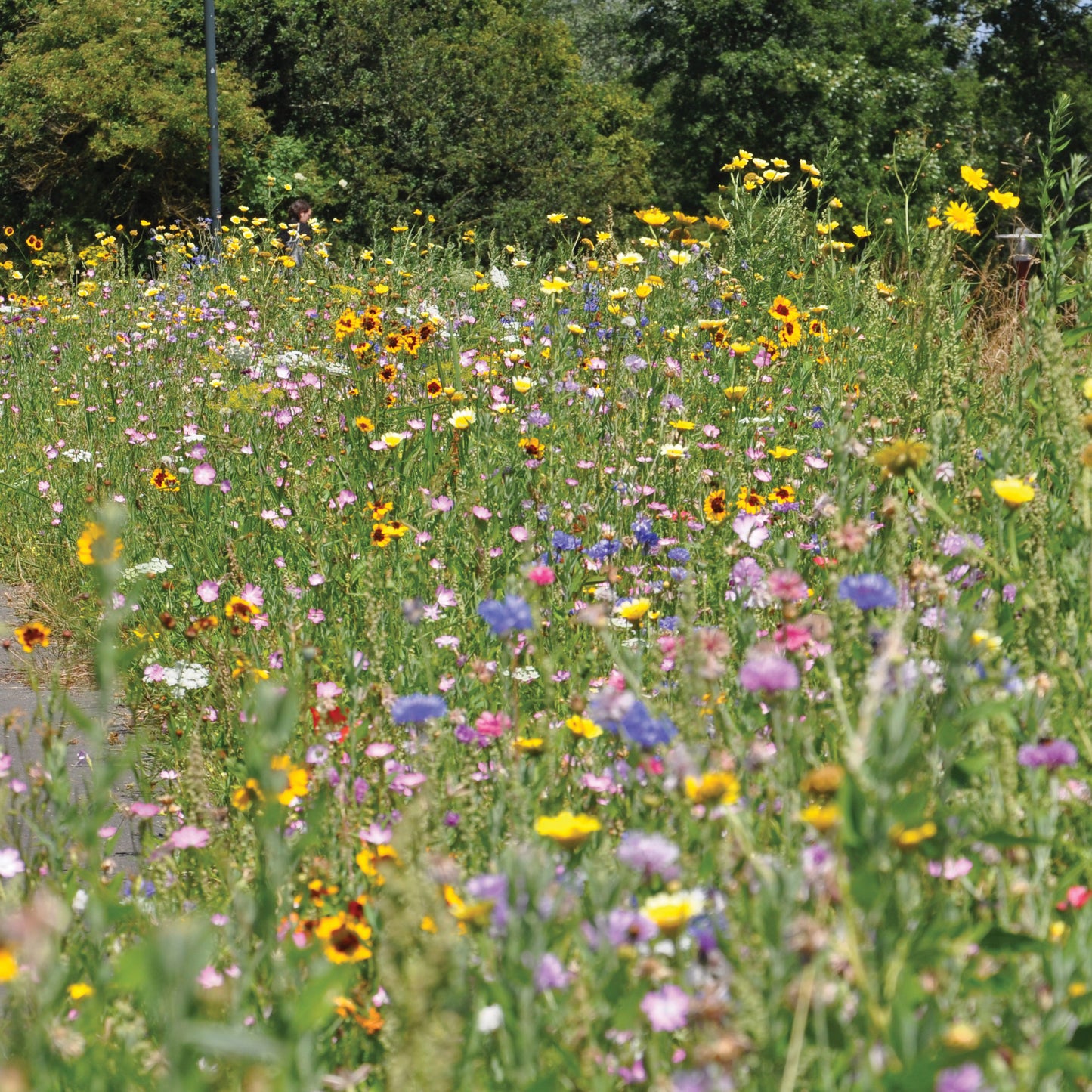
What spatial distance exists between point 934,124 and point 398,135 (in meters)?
17.2

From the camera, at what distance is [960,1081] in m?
1.04

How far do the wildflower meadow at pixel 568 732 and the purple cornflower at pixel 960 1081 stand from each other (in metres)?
0.04


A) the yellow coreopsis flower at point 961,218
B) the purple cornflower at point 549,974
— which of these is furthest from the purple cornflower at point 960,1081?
the yellow coreopsis flower at point 961,218

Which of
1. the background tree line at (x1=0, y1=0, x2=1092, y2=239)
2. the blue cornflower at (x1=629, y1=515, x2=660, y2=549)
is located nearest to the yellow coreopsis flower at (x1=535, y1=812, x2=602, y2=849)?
the blue cornflower at (x1=629, y1=515, x2=660, y2=549)

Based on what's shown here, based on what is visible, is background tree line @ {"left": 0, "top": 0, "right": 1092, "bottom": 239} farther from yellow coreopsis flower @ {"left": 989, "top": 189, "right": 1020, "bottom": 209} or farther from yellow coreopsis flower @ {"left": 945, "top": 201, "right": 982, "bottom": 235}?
yellow coreopsis flower @ {"left": 989, "top": 189, "right": 1020, "bottom": 209}

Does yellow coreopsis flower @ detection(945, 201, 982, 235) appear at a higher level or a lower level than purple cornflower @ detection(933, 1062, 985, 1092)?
higher

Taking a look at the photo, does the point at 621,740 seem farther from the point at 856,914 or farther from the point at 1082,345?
the point at 1082,345

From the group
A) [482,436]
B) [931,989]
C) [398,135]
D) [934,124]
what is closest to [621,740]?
[931,989]

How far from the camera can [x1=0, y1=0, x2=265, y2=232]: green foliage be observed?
58.2 feet

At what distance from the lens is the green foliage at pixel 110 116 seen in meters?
17.8

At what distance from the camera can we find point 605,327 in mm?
5367

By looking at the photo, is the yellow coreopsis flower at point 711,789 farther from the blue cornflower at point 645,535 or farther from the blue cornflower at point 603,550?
the blue cornflower at point 645,535

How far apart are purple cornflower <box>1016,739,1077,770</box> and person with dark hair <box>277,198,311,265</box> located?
250 inches

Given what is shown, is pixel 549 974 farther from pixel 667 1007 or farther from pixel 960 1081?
pixel 960 1081
